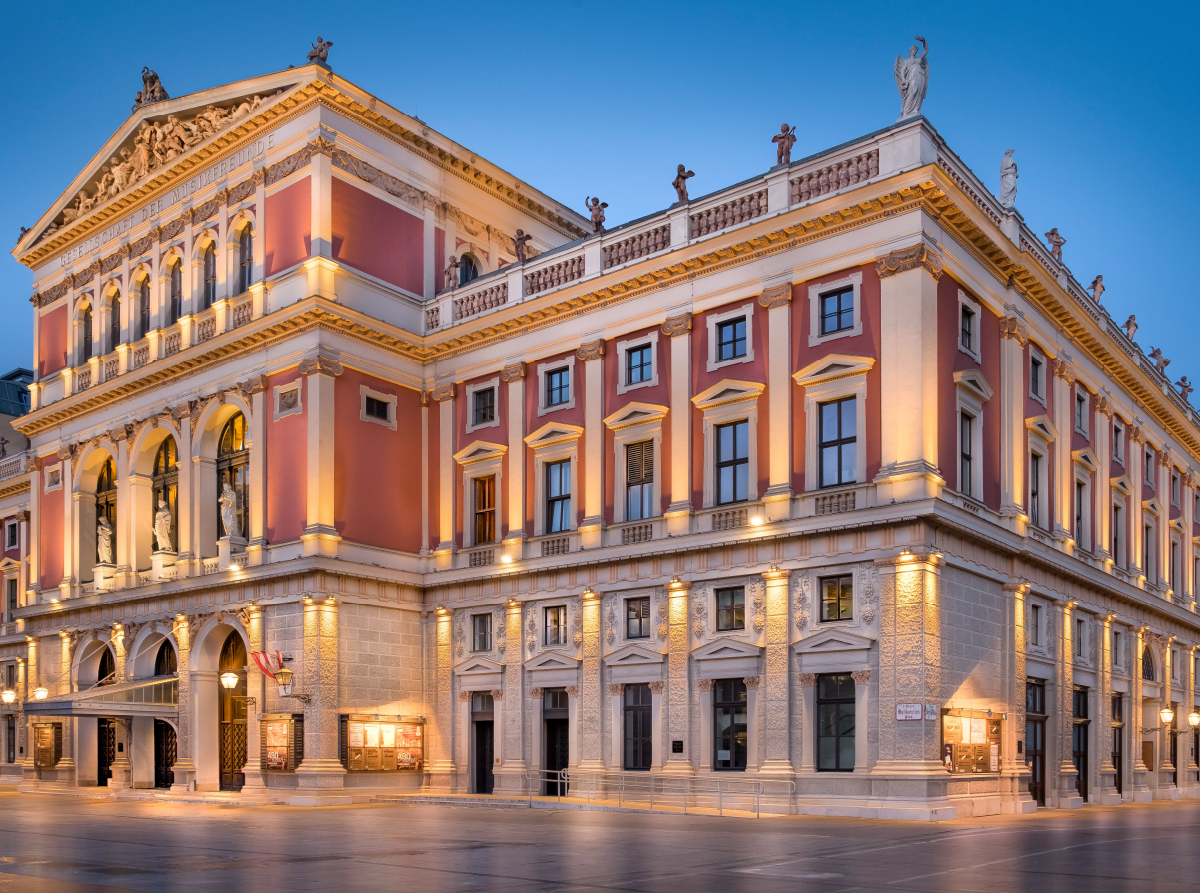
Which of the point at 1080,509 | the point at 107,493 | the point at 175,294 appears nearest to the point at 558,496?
the point at 1080,509

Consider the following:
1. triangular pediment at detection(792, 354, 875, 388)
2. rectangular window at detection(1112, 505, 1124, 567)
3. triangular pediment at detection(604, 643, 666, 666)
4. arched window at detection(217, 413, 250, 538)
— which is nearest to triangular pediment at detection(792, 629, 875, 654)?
triangular pediment at detection(604, 643, 666, 666)

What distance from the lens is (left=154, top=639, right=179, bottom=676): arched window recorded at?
4600 cm

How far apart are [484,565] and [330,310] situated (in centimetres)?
974

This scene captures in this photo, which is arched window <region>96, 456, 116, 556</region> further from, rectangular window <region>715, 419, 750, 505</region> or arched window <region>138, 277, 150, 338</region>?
rectangular window <region>715, 419, 750, 505</region>

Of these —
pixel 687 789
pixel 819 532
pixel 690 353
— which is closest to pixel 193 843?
pixel 687 789

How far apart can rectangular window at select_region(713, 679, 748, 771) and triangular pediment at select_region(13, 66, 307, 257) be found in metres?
24.2

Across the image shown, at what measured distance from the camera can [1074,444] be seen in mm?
41750

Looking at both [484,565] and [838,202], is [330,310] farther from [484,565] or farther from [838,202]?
[838,202]

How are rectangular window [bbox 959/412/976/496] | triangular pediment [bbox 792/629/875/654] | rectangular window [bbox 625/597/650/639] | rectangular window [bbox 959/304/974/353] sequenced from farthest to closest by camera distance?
rectangular window [bbox 625/597/650/639], rectangular window [bbox 959/304/974/353], rectangular window [bbox 959/412/976/496], triangular pediment [bbox 792/629/875/654]

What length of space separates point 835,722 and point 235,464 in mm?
23623

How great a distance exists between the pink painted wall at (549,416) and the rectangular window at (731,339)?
5158mm

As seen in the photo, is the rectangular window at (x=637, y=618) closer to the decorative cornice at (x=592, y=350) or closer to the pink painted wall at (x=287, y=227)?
the decorative cornice at (x=592, y=350)

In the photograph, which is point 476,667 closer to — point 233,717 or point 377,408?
point 233,717

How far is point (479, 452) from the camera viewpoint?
4275cm
